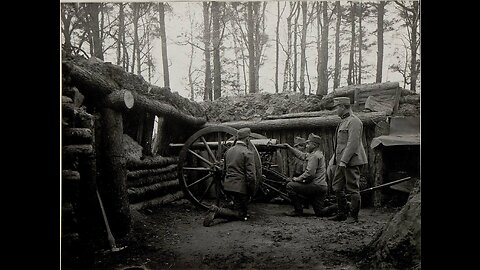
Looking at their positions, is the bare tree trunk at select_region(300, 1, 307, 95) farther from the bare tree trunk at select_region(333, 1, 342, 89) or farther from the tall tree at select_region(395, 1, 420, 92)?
the tall tree at select_region(395, 1, 420, 92)

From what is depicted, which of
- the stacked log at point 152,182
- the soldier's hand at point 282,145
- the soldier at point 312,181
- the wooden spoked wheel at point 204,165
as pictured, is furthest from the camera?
the wooden spoked wheel at point 204,165

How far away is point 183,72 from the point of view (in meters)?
2.25

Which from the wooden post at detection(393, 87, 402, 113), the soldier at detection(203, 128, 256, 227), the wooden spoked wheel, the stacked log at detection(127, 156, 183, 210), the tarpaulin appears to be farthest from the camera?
the wooden spoked wheel

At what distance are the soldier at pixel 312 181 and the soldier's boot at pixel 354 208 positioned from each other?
209 mm

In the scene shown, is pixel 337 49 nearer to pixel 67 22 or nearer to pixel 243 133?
pixel 243 133

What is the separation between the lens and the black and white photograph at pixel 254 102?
6.73ft

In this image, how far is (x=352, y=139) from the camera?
96.1 inches

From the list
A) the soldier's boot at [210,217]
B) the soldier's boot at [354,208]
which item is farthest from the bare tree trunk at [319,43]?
the soldier's boot at [210,217]

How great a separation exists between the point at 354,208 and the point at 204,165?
1.62m

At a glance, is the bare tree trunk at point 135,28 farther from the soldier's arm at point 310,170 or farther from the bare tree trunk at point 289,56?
the soldier's arm at point 310,170

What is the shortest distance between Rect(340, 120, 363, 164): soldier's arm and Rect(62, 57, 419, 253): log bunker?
7 cm

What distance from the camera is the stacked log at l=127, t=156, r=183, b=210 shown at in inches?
107

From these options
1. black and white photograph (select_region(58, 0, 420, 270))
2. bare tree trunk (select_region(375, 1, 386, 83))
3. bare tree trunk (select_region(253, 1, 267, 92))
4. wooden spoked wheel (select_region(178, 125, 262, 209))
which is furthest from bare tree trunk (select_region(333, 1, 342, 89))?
wooden spoked wheel (select_region(178, 125, 262, 209))
